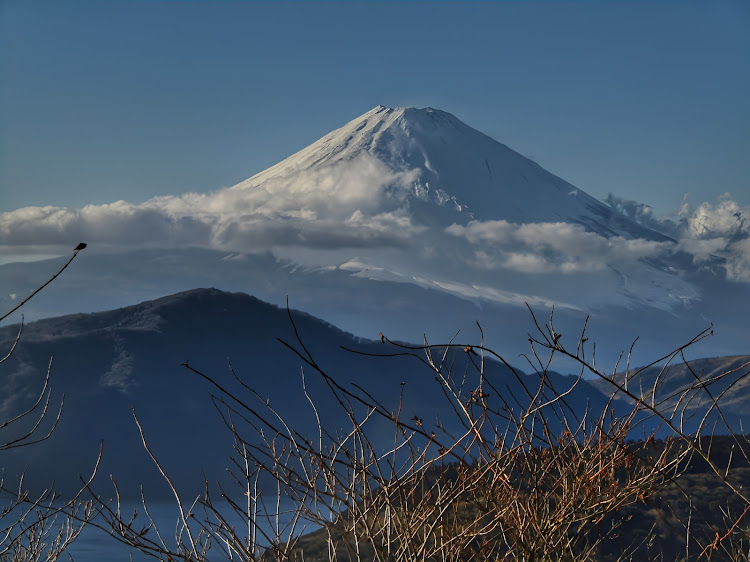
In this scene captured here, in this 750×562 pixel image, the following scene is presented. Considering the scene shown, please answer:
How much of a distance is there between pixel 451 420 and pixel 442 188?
1861 inches

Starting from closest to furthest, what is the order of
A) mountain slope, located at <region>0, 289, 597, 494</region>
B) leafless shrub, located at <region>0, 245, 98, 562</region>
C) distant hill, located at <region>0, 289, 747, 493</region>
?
leafless shrub, located at <region>0, 245, 98, 562</region>
mountain slope, located at <region>0, 289, 597, 494</region>
distant hill, located at <region>0, 289, 747, 493</region>

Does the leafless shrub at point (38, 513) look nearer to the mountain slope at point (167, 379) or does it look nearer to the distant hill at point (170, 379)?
the mountain slope at point (167, 379)

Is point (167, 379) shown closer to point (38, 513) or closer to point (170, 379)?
point (170, 379)

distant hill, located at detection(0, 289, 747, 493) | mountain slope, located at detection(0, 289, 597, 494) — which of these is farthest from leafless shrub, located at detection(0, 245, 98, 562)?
distant hill, located at detection(0, 289, 747, 493)

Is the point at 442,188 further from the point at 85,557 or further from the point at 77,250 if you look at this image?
the point at 77,250

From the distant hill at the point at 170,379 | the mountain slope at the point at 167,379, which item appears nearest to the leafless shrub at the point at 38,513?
the mountain slope at the point at 167,379

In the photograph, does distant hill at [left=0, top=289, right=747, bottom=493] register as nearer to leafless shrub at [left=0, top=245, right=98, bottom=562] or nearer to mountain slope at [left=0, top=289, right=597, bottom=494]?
mountain slope at [left=0, top=289, right=597, bottom=494]

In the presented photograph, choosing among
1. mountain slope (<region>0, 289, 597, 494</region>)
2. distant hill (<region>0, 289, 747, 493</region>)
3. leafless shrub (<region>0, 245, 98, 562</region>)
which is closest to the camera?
leafless shrub (<region>0, 245, 98, 562</region>)

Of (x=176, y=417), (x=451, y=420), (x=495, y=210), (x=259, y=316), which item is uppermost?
(x=495, y=210)

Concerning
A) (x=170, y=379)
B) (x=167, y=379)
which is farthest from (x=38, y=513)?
(x=170, y=379)

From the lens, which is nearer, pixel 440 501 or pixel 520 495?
pixel 440 501

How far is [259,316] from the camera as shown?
189750mm

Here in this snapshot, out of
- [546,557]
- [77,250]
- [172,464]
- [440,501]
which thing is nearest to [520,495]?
[546,557]

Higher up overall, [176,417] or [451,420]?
[176,417]
